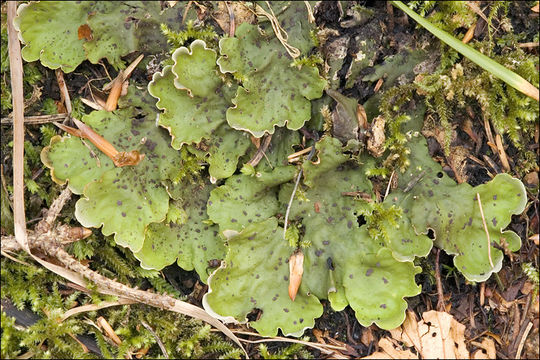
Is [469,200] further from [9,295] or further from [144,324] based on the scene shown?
[9,295]

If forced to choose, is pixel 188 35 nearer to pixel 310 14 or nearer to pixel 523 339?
pixel 310 14

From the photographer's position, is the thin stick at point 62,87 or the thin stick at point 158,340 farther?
the thin stick at point 62,87

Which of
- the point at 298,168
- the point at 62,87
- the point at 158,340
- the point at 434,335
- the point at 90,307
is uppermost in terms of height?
the point at 62,87

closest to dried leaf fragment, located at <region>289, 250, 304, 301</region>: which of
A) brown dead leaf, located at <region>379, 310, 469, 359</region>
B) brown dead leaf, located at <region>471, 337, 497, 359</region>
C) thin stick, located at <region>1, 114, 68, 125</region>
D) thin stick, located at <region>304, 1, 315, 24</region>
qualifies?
brown dead leaf, located at <region>379, 310, 469, 359</region>

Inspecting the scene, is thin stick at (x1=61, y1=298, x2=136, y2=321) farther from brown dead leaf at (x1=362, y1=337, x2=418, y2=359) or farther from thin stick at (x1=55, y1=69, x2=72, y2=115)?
brown dead leaf at (x1=362, y1=337, x2=418, y2=359)

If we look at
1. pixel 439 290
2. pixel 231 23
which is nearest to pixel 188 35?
pixel 231 23

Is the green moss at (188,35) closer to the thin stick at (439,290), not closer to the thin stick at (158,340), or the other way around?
the thin stick at (158,340)

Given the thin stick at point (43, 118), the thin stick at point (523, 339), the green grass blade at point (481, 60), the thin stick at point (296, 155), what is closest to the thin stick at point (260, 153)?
the thin stick at point (296, 155)
